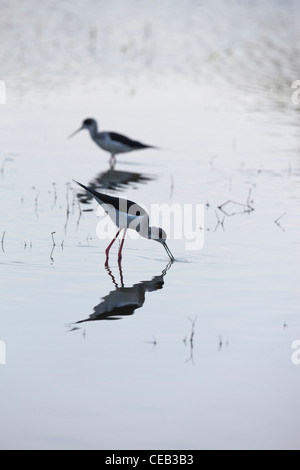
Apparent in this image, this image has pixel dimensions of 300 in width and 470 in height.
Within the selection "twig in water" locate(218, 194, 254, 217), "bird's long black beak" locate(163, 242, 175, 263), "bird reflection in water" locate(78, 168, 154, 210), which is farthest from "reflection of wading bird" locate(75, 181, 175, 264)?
"bird reflection in water" locate(78, 168, 154, 210)

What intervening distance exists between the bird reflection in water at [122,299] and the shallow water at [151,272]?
0.06ft

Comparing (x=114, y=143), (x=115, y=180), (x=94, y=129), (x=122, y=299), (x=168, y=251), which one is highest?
(x=94, y=129)

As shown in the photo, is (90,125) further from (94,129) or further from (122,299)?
(122,299)

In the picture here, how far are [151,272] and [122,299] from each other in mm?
905

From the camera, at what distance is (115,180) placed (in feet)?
41.7

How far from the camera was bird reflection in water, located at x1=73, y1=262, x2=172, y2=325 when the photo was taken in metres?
7.00

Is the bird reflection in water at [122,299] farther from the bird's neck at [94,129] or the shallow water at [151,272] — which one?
the bird's neck at [94,129]

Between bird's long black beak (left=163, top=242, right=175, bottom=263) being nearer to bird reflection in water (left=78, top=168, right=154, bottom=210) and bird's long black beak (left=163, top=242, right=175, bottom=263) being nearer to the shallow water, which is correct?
the shallow water

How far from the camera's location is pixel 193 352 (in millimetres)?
6223

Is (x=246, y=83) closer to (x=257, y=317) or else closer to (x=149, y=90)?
(x=149, y=90)

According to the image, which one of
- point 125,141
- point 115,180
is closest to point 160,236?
point 115,180

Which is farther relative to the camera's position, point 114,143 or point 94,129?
point 94,129

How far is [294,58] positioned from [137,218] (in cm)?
1502

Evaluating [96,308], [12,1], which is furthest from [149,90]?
[96,308]
